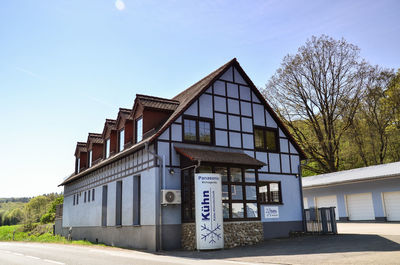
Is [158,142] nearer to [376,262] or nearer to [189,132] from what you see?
[189,132]

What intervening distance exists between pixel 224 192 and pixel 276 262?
6.08 meters

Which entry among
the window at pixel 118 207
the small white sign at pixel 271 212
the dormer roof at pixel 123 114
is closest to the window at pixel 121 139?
the dormer roof at pixel 123 114

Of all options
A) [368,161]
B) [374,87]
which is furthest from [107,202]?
[368,161]

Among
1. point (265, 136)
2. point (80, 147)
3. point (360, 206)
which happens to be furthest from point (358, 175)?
point (80, 147)

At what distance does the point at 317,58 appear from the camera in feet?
105

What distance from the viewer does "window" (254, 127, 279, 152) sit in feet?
66.9

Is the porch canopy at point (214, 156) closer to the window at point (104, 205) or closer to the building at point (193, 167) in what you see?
the building at point (193, 167)

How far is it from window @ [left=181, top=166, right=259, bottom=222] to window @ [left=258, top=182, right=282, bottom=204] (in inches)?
138

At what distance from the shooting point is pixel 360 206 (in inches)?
1117

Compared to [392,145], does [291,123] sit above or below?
above

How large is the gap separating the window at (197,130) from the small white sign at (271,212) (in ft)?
16.6

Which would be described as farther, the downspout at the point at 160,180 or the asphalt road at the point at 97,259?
the downspout at the point at 160,180

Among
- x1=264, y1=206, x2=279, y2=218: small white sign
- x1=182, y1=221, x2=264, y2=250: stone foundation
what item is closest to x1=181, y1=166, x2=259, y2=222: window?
x1=182, y1=221, x2=264, y2=250: stone foundation

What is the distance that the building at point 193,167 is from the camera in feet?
52.3
